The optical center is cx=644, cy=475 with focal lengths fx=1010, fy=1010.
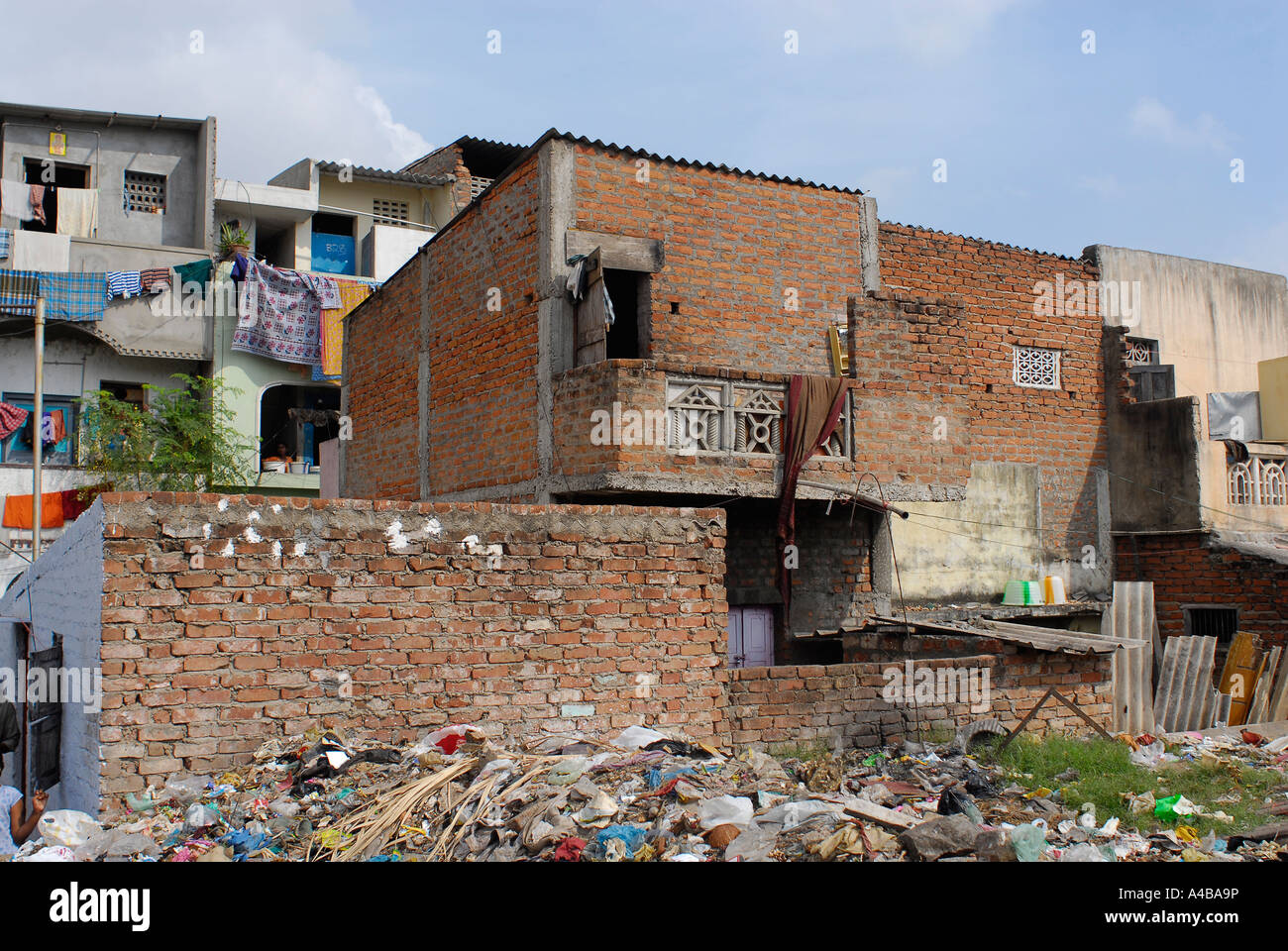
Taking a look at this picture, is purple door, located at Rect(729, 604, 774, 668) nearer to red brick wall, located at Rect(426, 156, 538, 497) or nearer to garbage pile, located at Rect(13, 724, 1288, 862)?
red brick wall, located at Rect(426, 156, 538, 497)

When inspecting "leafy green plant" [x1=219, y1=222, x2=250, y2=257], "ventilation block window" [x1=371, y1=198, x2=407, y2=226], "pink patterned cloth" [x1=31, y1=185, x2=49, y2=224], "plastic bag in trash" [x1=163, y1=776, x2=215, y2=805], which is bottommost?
"plastic bag in trash" [x1=163, y1=776, x2=215, y2=805]

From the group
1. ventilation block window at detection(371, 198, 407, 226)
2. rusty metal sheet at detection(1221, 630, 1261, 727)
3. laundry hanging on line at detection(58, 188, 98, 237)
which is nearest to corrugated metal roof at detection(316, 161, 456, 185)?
ventilation block window at detection(371, 198, 407, 226)

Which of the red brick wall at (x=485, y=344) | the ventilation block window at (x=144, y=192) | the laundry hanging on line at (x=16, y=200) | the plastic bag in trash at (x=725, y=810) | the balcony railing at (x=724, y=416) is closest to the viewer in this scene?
the plastic bag in trash at (x=725, y=810)

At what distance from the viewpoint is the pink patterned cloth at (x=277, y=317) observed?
24.0m

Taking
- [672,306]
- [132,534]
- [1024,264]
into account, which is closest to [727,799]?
[132,534]

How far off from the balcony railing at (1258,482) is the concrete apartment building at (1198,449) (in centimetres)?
2

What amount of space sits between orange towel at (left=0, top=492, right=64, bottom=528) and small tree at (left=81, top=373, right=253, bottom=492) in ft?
3.37

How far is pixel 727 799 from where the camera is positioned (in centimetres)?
568

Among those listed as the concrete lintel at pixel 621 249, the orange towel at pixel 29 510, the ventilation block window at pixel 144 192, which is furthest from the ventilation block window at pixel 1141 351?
the ventilation block window at pixel 144 192

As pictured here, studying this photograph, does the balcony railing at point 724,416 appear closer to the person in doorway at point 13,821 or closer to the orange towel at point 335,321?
the person in doorway at point 13,821

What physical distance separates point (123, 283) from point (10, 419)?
3.79 metres

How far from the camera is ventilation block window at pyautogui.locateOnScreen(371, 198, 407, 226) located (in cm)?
2777

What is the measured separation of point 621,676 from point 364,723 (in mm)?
1855

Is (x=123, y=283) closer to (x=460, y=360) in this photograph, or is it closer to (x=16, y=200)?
(x=16, y=200)
